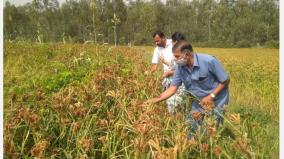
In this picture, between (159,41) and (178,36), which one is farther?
(159,41)

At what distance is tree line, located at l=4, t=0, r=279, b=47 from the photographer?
25.0 feet

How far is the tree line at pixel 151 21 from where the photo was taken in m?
7.62

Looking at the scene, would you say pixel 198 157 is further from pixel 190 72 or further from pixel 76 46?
pixel 76 46

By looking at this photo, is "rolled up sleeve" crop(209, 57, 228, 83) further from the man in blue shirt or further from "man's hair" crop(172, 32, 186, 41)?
"man's hair" crop(172, 32, 186, 41)

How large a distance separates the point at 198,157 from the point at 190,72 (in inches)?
57.4

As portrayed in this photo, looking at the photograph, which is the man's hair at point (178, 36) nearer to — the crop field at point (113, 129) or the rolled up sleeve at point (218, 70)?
the rolled up sleeve at point (218, 70)

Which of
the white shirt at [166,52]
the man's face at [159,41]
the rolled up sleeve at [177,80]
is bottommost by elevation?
the rolled up sleeve at [177,80]

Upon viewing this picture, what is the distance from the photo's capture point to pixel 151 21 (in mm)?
7902

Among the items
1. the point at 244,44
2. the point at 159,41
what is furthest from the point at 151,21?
the point at 244,44

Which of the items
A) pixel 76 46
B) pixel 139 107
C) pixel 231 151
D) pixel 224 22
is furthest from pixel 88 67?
pixel 224 22

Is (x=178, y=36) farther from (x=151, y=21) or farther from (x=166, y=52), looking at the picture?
(x=151, y=21)

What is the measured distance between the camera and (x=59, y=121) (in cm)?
258

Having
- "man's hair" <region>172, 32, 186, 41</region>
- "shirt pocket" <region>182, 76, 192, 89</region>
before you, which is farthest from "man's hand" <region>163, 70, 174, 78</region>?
"shirt pocket" <region>182, 76, 192, 89</region>

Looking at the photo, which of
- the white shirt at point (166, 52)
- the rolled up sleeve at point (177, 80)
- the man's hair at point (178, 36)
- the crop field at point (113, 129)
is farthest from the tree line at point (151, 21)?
the crop field at point (113, 129)
